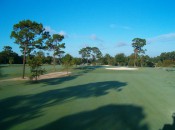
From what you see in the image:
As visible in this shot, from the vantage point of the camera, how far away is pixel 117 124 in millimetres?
7523

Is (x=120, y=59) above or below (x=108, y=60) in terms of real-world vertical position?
above

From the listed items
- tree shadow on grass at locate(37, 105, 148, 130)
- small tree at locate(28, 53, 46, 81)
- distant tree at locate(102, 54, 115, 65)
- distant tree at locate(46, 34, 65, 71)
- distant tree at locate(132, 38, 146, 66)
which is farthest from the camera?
distant tree at locate(102, 54, 115, 65)

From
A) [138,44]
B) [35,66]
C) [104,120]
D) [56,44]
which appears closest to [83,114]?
[104,120]

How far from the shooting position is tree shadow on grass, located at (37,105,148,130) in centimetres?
716

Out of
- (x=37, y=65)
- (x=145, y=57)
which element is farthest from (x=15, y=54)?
(x=37, y=65)

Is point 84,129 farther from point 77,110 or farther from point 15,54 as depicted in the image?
point 15,54

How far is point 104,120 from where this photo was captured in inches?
313

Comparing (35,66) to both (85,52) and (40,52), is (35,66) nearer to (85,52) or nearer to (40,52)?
(40,52)

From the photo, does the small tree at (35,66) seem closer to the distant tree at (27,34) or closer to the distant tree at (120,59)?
the distant tree at (27,34)

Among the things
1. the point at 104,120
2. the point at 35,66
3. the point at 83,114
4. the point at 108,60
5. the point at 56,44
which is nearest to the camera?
the point at 104,120

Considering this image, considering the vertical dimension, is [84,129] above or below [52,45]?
below

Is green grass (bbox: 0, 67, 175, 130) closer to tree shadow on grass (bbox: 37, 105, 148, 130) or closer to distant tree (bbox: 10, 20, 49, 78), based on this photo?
tree shadow on grass (bbox: 37, 105, 148, 130)

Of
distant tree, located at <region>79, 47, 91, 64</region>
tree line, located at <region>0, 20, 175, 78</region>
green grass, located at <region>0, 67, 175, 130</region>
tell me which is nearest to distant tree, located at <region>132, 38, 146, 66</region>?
tree line, located at <region>0, 20, 175, 78</region>

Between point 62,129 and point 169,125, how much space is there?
4.17 meters
